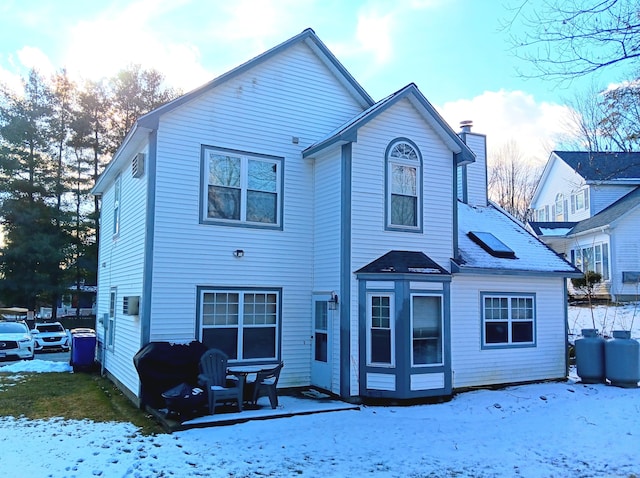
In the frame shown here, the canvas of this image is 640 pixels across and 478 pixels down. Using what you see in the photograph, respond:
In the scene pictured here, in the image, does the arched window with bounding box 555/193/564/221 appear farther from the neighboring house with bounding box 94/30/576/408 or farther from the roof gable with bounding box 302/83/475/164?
the roof gable with bounding box 302/83/475/164

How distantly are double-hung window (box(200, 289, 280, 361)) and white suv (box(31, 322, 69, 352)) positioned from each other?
14.1 m

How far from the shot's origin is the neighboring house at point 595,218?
2459 centimetres

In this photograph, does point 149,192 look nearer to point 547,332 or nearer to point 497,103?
point 497,103

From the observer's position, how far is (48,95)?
32.0m

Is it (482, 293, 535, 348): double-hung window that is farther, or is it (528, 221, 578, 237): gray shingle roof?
(528, 221, 578, 237): gray shingle roof

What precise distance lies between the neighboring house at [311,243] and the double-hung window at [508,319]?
40 millimetres

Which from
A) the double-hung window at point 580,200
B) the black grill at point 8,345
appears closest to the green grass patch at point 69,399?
the black grill at point 8,345

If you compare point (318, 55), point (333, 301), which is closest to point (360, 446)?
point (333, 301)

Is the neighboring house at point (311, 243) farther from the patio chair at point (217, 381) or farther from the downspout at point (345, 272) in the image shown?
the patio chair at point (217, 381)

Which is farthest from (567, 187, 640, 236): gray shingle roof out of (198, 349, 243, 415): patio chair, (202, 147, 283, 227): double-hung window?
(198, 349, 243, 415): patio chair

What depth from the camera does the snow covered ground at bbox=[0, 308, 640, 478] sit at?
644 centimetres

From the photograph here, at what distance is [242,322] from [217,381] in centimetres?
148

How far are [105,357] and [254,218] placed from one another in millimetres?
6158

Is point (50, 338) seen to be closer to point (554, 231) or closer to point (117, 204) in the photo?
point (117, 204)
